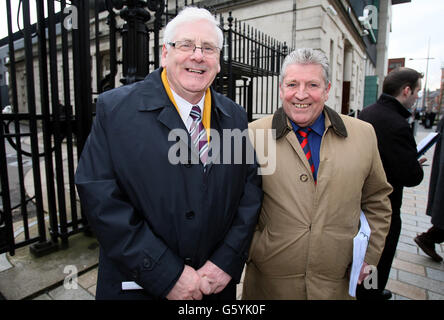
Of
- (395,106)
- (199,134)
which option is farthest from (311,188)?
(395,106)

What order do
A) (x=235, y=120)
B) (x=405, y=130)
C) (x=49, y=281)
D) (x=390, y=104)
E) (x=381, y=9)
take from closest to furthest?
(x=235, y=120), (x=405, y=130), (x=390, y=104), (x=49, y=281), (x=381, y=9)

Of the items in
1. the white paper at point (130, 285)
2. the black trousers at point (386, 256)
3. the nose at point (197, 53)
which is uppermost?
the nose at point (197, 53)

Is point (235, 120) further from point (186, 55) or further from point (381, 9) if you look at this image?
point (381, 9)

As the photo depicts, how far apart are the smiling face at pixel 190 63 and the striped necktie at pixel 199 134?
0.09 metres

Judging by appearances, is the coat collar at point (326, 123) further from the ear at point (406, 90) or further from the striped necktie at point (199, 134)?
the ear at point (406, 90)

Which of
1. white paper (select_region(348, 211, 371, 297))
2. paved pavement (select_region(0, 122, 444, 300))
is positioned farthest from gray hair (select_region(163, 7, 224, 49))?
paved pavement (select_region(0, 122, 444, 300))

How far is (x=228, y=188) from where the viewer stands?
148 cm

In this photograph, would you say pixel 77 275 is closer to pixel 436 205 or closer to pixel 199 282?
pixel 199 282

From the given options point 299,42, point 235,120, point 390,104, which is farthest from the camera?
point 299,42

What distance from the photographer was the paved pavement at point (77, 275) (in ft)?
8.35

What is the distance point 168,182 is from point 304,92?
92cm

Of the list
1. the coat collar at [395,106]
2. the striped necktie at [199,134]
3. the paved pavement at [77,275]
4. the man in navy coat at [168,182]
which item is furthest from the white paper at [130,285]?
the coat collar at [395,106]

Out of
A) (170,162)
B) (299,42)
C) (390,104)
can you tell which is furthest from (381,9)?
(170,162)
